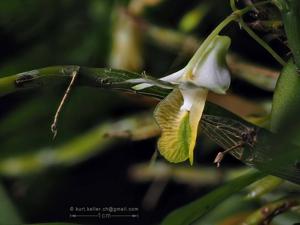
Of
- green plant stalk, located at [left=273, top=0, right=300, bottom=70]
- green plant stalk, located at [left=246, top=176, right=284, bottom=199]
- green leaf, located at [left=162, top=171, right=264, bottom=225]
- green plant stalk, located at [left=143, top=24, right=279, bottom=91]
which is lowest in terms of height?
green plant stalk, located at [left=246, top=176, right=284, bottom=199]

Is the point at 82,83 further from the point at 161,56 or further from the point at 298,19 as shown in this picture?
the point at 161,56

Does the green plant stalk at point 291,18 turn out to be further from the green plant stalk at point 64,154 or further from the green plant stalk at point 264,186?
the green plant stalk at point 64,154

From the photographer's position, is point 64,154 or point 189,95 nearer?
point 189,95

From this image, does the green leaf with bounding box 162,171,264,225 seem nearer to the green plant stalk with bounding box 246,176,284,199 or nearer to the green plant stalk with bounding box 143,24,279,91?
the green plant stalk with bounding box 246,176,284,199

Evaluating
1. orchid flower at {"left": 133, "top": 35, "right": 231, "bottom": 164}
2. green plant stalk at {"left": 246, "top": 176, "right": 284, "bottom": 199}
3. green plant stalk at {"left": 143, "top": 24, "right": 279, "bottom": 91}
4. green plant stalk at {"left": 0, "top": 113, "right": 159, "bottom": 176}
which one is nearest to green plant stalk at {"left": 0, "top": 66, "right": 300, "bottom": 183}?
orchid flower at {"left": 133, "top": 35, "right": 231, "bottom": 164}

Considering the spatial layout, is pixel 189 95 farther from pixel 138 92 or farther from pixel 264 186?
pixel 264 186

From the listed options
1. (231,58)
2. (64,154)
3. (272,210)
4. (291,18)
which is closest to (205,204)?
(272,210)
